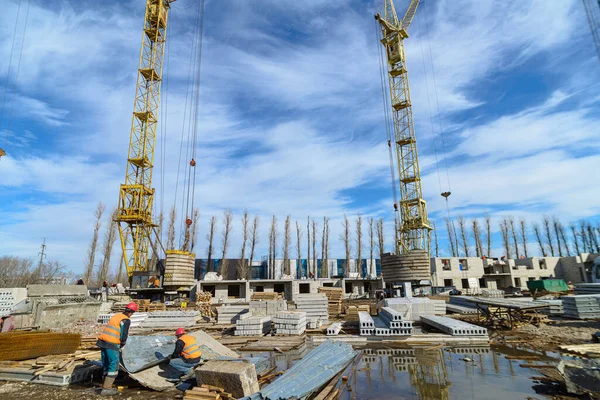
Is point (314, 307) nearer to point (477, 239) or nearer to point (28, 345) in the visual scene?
point (28, 345)

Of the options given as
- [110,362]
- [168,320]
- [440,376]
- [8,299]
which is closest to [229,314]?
[168,320]

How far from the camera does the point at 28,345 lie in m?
8.38

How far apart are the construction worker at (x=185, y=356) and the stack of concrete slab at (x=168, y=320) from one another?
31.7ft

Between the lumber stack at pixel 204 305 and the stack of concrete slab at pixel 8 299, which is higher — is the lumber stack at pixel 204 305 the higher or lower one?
the lower one

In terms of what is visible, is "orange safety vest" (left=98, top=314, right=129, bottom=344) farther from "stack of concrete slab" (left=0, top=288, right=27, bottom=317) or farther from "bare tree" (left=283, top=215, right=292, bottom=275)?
"bare tree" (left=283, top=215, right=292, bottom=275)

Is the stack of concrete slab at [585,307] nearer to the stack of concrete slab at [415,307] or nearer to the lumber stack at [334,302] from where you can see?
the stack of concrete slab at [415,307]

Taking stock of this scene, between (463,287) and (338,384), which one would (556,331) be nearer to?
(338,384)

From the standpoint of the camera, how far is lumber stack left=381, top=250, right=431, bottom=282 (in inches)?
1059

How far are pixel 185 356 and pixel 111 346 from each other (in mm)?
1461

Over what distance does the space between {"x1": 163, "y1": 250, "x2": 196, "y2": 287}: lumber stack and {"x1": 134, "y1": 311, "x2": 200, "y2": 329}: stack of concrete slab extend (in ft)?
31.7

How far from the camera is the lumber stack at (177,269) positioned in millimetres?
25266

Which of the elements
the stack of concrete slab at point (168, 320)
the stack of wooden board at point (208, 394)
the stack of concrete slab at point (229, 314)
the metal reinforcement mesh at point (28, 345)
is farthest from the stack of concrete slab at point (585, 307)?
the metal reinforcement mesh at point (28, 345)

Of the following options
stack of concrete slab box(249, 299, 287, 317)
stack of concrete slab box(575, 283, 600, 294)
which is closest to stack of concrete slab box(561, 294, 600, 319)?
stack of concrete slab box(575, 283, 600, 294)

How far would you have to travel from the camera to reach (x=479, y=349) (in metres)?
9.89
